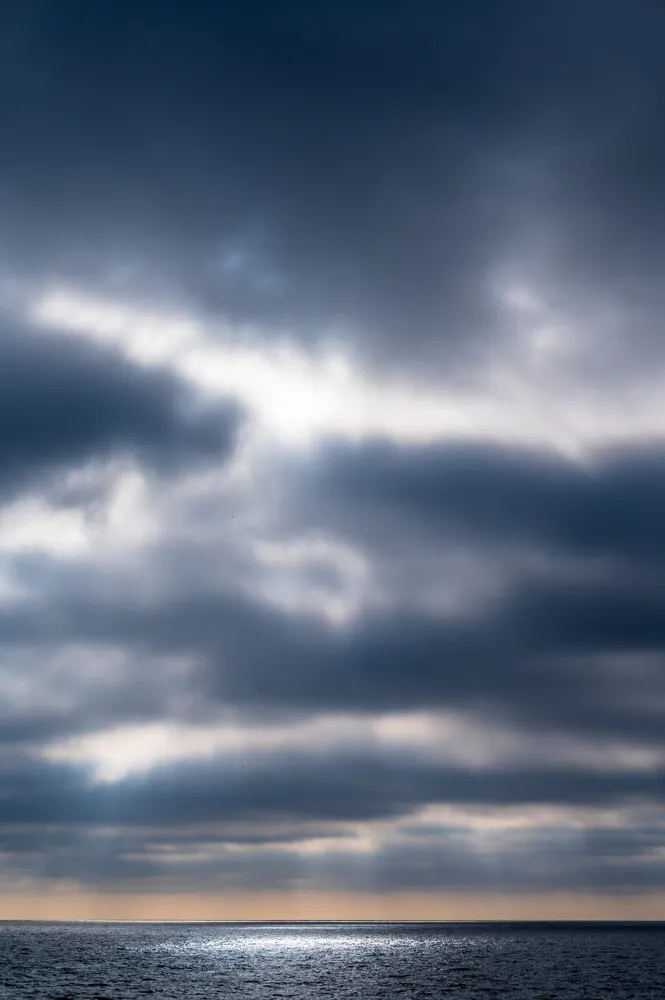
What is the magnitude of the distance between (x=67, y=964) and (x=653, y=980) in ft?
350

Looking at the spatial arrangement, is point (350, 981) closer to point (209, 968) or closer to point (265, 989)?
point (265, 989)

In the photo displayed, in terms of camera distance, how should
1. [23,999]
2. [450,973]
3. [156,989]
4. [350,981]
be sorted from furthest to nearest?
[450,973], [350,981], [156,989], [23,999]

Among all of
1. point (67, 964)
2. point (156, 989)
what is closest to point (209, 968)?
point (67, 964)

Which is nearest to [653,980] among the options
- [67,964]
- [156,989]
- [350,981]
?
[350,981]

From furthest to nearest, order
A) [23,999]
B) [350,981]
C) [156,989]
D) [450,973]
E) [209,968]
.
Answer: [209,968], [450,973], [350,981], [156,989], [23,999]

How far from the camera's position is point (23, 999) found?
120m

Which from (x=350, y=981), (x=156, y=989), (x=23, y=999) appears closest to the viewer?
(x=23, y=999)

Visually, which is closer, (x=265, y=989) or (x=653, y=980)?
(x=265, y=989)

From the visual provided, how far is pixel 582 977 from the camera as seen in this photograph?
543ft

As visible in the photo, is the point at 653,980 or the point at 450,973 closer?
the point at 653,980

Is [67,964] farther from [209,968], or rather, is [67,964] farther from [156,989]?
[156,989]

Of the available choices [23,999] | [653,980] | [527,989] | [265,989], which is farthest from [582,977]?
[23,999]

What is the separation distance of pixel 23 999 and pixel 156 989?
21132 millimetres

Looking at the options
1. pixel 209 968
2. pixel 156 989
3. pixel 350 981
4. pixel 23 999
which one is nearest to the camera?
pixel 23 999
